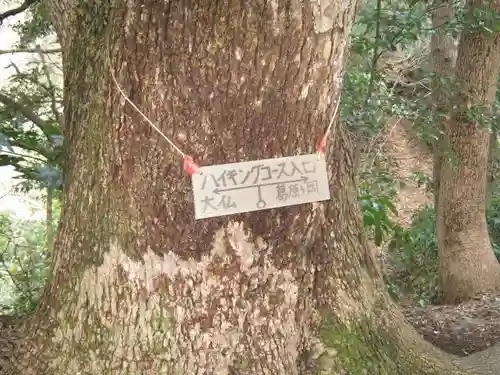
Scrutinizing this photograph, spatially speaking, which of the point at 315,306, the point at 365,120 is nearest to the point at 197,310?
the point at 315,306

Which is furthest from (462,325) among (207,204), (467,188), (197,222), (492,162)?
(492,162)

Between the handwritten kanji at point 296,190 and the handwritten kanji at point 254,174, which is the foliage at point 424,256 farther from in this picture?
the handwritten kanji at point 254,174

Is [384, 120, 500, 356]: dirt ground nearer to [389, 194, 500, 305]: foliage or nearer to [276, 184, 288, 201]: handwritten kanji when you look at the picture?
[389, 194, 500, 305]: foliage

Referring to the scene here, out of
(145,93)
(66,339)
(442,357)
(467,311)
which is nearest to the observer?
(145,93)

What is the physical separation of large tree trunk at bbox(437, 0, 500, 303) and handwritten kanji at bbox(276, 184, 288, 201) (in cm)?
352

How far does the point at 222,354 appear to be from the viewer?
1903 millimetres

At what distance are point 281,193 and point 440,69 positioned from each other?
4984 mm

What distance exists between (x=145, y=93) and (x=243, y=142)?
0.32 meters

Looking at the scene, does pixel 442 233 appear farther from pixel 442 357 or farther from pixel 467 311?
pixel 442 357

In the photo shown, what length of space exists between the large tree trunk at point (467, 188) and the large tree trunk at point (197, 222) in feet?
10.1

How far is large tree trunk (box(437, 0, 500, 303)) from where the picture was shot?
4.81 metres

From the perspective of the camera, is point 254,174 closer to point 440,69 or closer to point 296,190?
point 296,190

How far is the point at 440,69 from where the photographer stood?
614 centimetres

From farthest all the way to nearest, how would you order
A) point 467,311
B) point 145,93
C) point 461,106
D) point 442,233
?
point 442,233 → point 461,106 → point 467,311 → point 145,93
